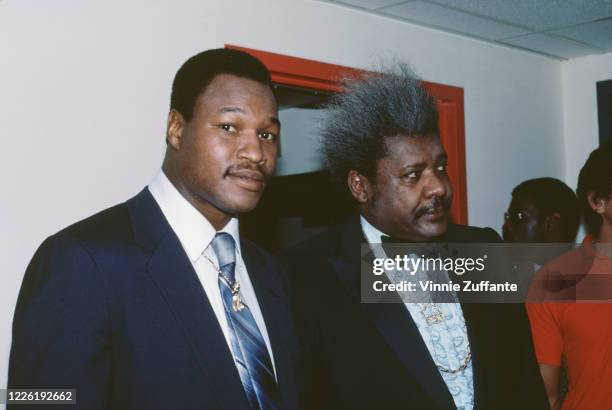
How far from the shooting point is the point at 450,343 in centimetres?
184

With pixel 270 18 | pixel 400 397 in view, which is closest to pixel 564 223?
pixel 270 18

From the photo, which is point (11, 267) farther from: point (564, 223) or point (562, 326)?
point (564, 223)

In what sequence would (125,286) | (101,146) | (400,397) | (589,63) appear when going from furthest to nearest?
1. (589,63)
2. (101,146)
3. (400,397)
4. (125,286)

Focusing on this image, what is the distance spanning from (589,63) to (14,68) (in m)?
3.40

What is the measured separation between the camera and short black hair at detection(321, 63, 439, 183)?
1.97 m

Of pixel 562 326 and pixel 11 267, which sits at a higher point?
pixel 11 267

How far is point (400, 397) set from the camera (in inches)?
68.8

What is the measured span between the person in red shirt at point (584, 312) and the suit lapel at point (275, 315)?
117 cm

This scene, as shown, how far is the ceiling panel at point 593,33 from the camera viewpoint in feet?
11.3

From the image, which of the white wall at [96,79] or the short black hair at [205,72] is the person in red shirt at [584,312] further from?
the short black hair at [205,72]

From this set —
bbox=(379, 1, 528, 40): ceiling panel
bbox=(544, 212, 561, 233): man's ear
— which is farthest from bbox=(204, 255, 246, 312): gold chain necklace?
bbox=(544, 212, 561, 233): man's ear

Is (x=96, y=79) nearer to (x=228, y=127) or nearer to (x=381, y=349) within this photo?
(x=228, y=127)

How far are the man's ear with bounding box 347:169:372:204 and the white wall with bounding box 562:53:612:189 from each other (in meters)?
2.55

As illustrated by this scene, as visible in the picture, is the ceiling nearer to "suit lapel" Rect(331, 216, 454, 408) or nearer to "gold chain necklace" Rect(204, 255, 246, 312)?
"suit lapel" Rect(331, 216, 454, 408)
